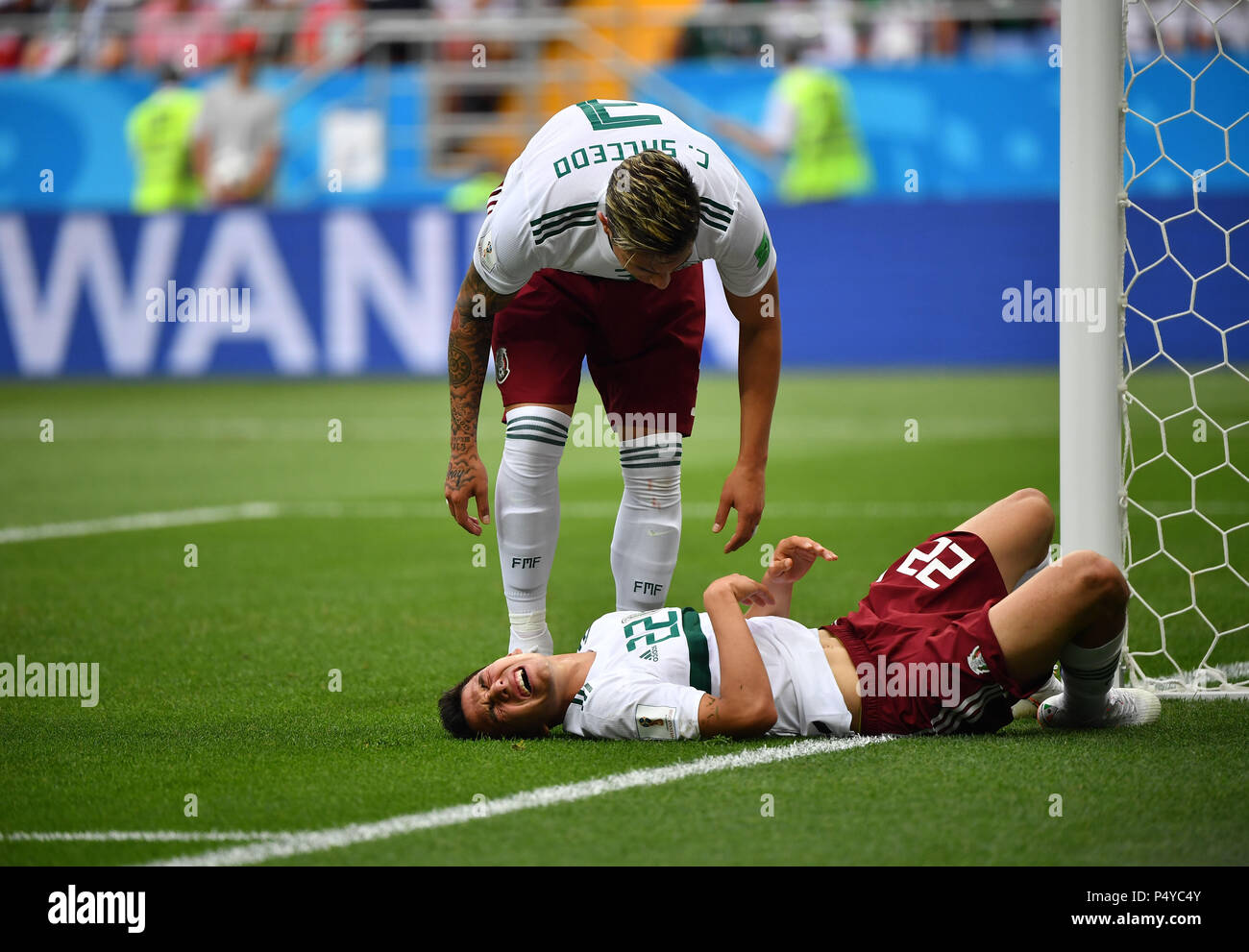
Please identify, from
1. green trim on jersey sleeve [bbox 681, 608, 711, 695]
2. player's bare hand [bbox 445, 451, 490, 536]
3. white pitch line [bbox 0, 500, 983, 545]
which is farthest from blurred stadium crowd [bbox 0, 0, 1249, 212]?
green trim on jersey sleeve [bbox 681, 608, 711, 695]

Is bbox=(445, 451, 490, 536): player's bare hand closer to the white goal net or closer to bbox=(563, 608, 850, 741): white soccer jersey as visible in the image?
bbox=(563, 608, 850, 741): white soccer jersey

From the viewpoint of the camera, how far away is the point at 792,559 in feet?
14.4

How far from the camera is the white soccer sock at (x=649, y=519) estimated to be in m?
5.00

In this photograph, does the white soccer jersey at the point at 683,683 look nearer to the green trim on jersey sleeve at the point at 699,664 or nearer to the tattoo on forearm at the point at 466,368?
the green trim on jersey sleeve at the point at 699,664

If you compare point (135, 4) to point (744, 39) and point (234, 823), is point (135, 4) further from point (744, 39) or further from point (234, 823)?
point (234, 823)

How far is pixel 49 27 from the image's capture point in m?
19.7

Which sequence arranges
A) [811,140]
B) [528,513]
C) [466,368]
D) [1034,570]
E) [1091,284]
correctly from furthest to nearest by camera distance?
[811,140] < [528,513] < [466,368] < [1091,284] < [1034,570]

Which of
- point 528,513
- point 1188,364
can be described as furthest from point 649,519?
point 1188,364

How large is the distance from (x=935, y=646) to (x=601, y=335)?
4.84 ft

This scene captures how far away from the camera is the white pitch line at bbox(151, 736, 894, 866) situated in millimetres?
3359

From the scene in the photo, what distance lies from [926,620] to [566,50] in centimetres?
1702

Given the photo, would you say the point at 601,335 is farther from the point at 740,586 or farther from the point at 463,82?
the point at 463,82
